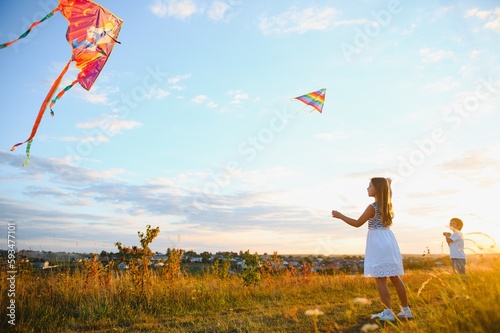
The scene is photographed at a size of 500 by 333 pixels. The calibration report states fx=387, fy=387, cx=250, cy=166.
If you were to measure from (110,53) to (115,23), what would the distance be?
51 centimetres

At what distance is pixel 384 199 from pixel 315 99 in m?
6.08

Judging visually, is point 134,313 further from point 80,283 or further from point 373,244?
point 373,244

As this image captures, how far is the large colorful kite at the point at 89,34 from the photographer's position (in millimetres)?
6152

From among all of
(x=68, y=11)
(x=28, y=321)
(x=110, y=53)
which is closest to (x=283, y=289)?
(x=28, y=321)

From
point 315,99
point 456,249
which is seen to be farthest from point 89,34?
point 456,249

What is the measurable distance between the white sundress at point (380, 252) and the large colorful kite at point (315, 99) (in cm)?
565

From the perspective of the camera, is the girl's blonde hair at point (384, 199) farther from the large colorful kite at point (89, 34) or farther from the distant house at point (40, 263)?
the distant house at point (40, 263)

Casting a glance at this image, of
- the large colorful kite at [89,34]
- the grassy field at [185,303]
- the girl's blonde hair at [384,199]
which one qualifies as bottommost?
the grassy field at [185,303]

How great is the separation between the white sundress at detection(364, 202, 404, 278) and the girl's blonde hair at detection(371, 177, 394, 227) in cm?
6

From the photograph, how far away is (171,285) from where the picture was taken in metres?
7.96

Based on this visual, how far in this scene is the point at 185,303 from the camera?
753 centimetres

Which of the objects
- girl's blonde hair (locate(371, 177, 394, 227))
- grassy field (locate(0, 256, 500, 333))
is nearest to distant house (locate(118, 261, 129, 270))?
grassy field (locate(0, 256, 500, 333))

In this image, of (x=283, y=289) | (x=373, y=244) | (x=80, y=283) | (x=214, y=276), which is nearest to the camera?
(x=373, y=244)

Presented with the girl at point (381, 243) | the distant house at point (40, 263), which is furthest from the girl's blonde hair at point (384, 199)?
the distant house at point (40, 263)
